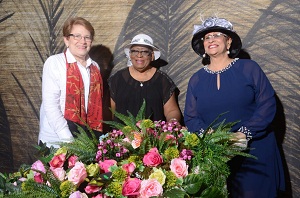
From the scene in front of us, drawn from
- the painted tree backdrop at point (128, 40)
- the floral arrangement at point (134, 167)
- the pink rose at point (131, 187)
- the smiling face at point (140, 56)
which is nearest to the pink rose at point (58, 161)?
the floral arrangement at point (134, 167)

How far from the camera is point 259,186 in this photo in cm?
237

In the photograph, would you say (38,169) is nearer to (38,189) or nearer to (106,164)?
(38,189)

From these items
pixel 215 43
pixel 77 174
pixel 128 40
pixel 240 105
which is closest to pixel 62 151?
pixel 77 174

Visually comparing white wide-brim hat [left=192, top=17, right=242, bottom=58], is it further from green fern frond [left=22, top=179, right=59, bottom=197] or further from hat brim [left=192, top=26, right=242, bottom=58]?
green fern frond [left=22, top=179, right=59, bottom=197]

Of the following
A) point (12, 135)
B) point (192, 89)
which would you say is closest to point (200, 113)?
point (192, 89)

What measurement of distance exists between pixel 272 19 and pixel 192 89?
0.83 meters

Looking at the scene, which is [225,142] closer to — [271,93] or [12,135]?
[271,93]

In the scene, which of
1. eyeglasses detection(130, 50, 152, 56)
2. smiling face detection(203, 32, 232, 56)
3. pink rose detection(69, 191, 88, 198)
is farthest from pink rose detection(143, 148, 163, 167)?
eyeglasses detection(130, 50, 152, 56)

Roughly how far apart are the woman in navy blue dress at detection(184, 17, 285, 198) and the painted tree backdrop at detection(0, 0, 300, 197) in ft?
1.72

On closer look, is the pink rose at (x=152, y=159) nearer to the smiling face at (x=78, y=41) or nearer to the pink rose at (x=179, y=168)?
the pink rose at (x=179, y=168)

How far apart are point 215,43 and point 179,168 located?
1.25 m

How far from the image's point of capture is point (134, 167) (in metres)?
1.38

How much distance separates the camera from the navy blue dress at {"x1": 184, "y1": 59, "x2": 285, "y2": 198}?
91.7 inches

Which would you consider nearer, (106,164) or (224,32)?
(106,164)
